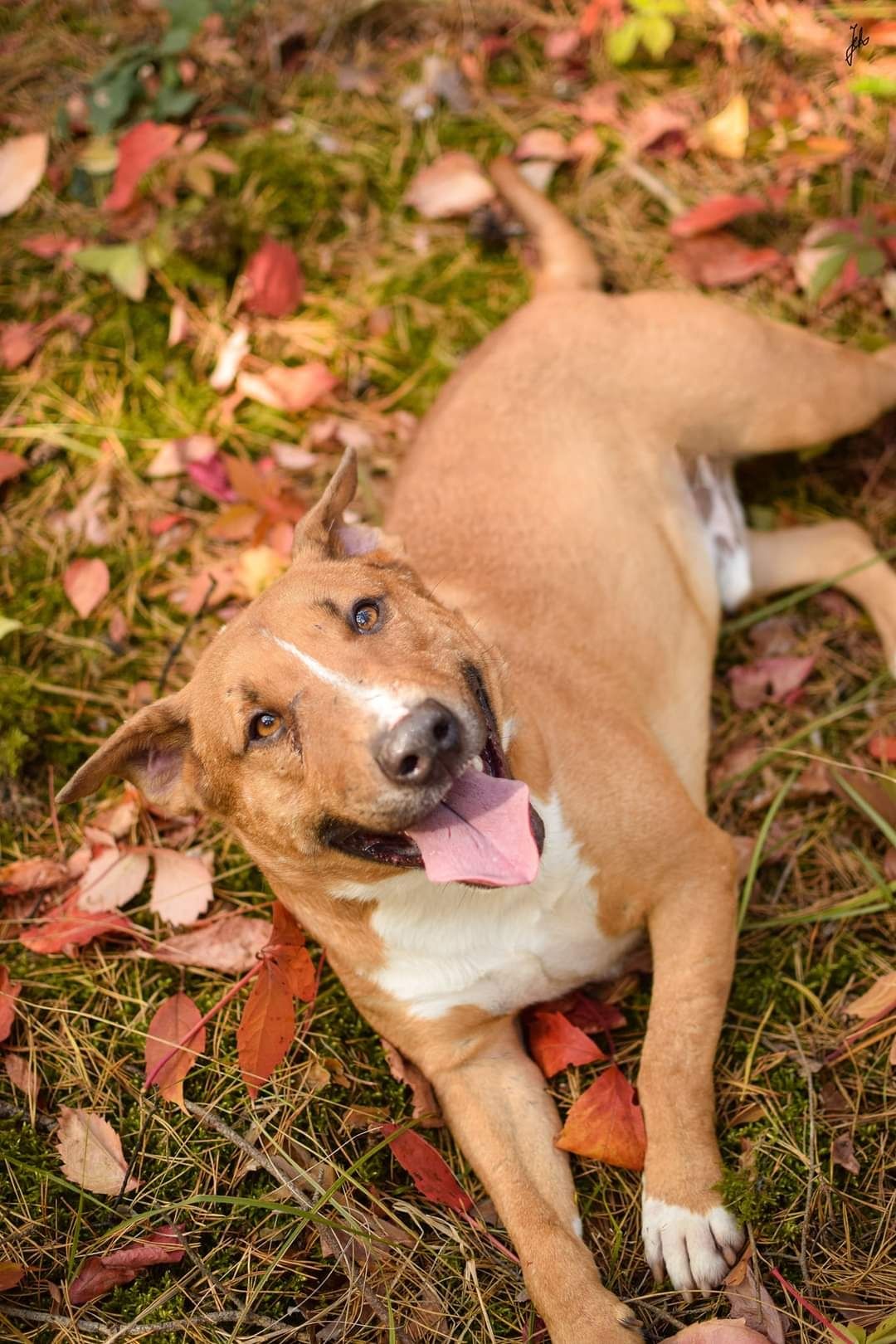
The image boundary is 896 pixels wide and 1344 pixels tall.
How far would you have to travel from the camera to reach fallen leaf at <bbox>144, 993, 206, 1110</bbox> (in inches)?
161

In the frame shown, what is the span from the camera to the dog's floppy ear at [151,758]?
3.60 metres

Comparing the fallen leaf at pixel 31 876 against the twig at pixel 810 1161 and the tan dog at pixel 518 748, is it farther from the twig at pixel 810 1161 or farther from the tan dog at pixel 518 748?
the twig at pixel 810 1161

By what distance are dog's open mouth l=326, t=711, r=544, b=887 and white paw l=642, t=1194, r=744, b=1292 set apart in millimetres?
1207

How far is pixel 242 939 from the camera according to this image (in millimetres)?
4445

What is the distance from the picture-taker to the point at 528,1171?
3674mm

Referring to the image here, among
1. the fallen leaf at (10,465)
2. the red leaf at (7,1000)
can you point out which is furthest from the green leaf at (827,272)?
the red leaf at (7,1000)

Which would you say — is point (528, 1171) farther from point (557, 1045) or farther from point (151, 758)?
point (151, 758)

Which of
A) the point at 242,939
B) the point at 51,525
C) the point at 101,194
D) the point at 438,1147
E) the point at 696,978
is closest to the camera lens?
the point at 696,978

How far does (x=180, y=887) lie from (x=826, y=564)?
10.5ft

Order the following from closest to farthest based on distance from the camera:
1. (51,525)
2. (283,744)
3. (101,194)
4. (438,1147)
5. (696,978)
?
(283,744), (696,978), (438,1147), (51,525), (101,194)

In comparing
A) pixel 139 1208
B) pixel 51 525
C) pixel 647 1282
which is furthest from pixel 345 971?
pixel 51 525

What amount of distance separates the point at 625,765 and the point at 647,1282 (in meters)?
1.64

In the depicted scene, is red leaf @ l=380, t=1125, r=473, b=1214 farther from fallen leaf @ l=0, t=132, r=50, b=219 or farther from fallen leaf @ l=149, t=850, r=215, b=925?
fallen leaf @ l=0, t=132, r=50, b=219

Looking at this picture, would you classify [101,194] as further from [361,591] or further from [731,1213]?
[731,1213]
